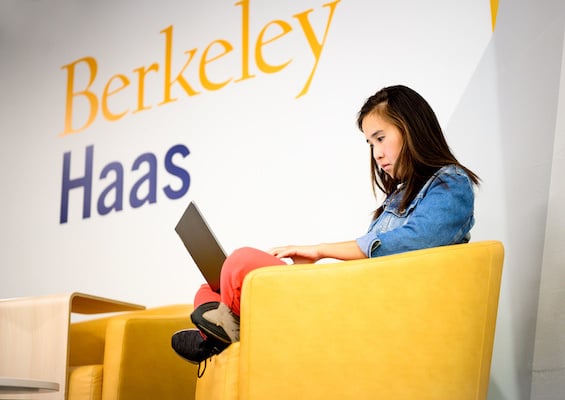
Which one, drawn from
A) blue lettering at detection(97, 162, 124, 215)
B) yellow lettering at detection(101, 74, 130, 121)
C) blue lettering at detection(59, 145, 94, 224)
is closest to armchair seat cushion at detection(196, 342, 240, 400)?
blue lettering at detection(97, 162, 124, 215)

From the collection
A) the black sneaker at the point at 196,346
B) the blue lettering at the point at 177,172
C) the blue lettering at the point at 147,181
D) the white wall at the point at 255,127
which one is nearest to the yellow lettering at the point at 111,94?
the white wall at the point at 255,127

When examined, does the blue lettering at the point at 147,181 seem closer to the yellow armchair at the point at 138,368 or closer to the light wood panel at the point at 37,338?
the light wood panel at the point at 37,338

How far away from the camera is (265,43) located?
9.07 ft

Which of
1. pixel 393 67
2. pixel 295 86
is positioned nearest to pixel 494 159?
pixel 393 67

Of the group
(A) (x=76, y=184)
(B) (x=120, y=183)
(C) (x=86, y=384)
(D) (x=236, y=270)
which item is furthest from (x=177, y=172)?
(D) (x=236, y=270)

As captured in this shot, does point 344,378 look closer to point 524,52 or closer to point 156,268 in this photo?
point 524,52

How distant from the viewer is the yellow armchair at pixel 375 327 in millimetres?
1255

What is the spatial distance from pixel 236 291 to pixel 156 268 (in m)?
1.51

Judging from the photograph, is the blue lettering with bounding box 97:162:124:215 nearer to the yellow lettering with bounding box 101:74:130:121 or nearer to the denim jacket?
the yellow lettering with bounding box 101:74:130:121

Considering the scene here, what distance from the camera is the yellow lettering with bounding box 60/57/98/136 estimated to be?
3266 mm

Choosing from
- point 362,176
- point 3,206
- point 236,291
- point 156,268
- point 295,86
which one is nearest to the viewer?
point 236,291

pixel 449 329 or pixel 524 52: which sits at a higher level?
pixel 524 52

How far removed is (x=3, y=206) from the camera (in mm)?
3416

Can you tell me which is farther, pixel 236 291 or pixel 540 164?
pixel 540 164
